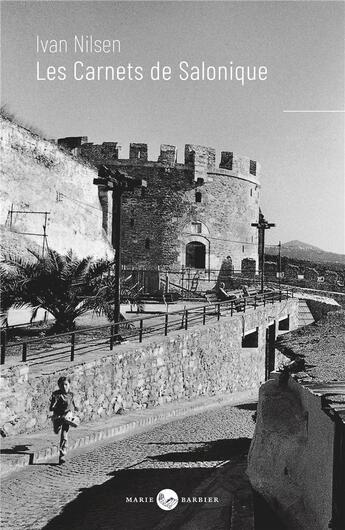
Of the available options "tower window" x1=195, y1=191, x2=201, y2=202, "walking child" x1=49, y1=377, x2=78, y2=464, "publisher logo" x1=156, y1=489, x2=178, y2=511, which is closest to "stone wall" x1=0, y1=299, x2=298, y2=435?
"walking child" x1=49, y1=377, x2=78, y2=464

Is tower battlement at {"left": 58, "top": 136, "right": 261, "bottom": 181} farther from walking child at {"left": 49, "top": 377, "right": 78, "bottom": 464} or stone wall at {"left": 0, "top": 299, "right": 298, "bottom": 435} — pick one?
walking child at {"left": 49, "top": 377, "right": 78, "bottom": 464}

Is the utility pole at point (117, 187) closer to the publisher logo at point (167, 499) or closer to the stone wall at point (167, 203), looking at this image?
the publisher logo at point (167, 499)

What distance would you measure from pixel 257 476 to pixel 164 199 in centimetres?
2474

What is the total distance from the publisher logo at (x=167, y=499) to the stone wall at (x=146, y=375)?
2415 millimetres

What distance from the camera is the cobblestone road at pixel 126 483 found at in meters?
5.89

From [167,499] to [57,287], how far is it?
6.53 m

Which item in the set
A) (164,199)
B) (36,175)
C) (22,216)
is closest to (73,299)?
(22,216)

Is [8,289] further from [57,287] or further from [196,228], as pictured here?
[196,228]

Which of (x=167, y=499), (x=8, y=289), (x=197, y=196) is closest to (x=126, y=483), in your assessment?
(x=167, y=499)

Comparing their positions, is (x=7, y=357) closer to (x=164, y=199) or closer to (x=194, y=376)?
(x=194, y=376)

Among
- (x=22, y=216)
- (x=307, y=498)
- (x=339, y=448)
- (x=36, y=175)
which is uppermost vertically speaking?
(x=36, y=175)

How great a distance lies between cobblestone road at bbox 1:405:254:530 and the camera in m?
5.89

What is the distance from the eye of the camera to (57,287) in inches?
480

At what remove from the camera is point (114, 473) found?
24.0 feet
